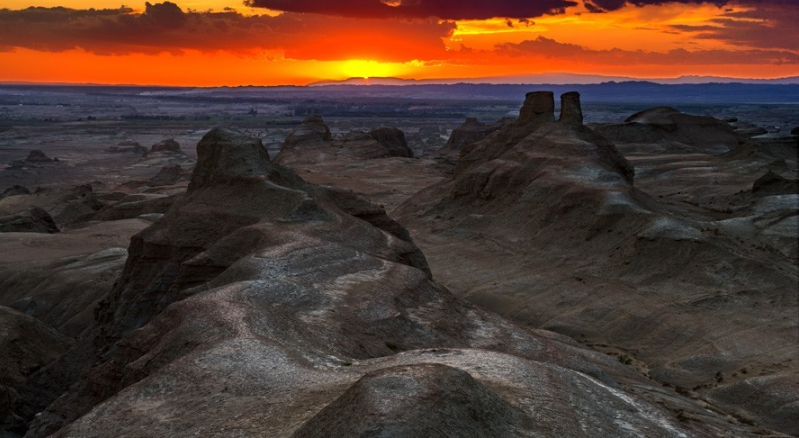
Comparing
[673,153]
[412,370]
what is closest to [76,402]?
[412,370]

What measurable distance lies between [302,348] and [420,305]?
692cm

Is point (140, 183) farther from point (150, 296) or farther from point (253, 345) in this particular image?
point (253, 345)

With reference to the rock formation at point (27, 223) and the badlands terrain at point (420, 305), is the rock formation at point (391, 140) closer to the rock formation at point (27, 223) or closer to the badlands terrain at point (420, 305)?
the badlands terrain at point (420, 305)

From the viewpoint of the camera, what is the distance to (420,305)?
992 inches

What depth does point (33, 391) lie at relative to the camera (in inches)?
1056

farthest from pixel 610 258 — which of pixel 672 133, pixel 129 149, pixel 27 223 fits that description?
pixel 129 149

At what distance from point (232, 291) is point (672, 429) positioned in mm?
11802

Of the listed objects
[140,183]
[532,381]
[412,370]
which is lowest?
[140,183]

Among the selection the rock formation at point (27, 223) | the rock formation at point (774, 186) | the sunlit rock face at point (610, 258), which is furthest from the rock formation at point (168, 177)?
the rock formation at point (774, 186)

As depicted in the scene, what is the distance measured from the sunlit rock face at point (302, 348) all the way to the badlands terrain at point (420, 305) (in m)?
0.08

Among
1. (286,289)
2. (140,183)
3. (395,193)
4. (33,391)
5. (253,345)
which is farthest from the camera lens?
(140,183)

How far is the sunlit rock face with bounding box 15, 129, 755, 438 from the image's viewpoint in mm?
14328

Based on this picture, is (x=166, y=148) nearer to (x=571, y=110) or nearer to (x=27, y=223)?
(x=27, y=223)

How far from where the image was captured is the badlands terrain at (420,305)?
15641mm
